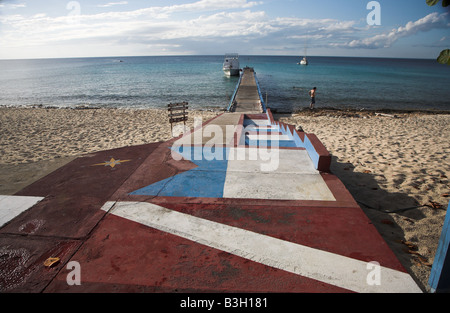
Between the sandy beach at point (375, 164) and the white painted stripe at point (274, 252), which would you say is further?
the sandy beach at point (375, 164)

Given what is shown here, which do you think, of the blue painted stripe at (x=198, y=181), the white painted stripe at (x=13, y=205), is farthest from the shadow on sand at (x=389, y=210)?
the white painted stripe at (x=13, y=205)

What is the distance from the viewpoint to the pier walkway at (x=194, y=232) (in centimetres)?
258

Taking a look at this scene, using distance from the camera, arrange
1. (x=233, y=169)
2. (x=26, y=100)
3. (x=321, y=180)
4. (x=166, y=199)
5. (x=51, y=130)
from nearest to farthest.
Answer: (x=166, y=199) < (x=321, y=180) < (x=233, y=169) < (x=51, y=130) < (x=26, y=100)

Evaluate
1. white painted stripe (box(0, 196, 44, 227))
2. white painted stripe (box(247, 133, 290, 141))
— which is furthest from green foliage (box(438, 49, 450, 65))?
white painted stripe (box(247, 133, 290, 141))

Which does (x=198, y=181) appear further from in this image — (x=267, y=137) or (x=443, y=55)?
(x=267, y=137)

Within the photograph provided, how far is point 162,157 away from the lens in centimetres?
596

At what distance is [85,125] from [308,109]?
60.1 feet

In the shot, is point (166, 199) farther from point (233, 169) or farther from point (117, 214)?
point (233, 169)

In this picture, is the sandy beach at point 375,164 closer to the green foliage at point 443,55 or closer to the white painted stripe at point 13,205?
the white painted stripe at point 13,205

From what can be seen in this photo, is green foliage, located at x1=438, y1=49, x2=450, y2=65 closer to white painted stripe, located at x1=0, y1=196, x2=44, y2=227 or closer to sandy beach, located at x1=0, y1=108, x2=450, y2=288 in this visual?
sandy beach, located at x1=0, y1=108, x2=450, y2=288

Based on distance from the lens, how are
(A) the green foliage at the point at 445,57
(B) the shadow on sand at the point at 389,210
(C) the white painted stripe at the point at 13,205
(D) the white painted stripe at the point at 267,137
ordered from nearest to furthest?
(A) the green foliage at the point at 445,57
(B) the shadow on sand at the point at 389,210
(C) the white painted stripe at the point at 13,205
(D) the white painted stripe at the point at 267,137

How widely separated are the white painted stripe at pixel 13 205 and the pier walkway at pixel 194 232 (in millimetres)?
17
